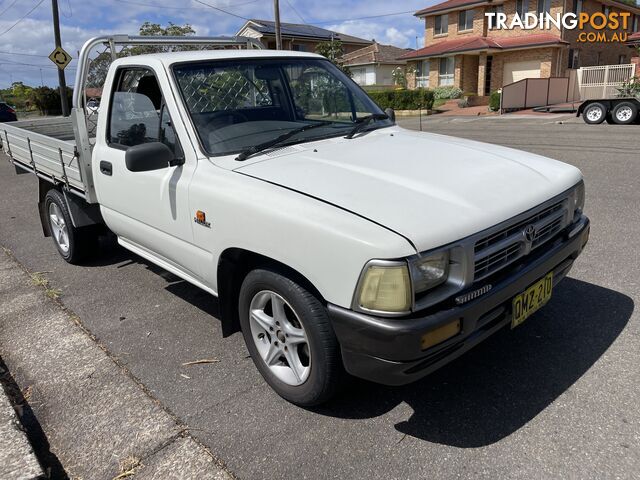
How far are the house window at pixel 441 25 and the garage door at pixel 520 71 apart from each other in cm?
588

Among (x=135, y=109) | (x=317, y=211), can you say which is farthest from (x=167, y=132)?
(x=317, y=211)

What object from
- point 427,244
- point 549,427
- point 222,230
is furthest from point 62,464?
point 549,427

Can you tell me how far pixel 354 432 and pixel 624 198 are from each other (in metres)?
5.81

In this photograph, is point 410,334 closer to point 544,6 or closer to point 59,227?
point 59,227

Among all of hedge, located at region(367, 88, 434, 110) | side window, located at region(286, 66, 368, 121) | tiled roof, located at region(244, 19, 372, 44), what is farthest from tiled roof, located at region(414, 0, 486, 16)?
side window, located at region(286, 66, 368, 121)

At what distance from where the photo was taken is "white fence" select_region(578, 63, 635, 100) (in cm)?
2486

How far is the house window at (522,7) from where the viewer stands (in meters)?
30.3

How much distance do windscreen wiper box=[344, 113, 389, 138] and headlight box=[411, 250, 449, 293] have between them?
1.53 m

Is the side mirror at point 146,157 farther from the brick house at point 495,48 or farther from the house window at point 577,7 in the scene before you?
the house window at point 577,7

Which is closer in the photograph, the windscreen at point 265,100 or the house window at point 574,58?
the windscreen at point 265,100

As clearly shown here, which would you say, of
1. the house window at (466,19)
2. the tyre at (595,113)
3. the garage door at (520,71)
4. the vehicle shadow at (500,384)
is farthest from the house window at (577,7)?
the vehicle shadow at (500,384)

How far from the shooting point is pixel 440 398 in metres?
2.96

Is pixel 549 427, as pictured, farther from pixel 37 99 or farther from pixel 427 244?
pixel 37 99

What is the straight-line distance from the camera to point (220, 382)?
325 centimetres
